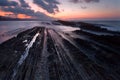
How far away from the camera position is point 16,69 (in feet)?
32.3

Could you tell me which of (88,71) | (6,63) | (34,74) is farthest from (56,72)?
(6,63)

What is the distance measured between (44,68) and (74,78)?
96.7 inches

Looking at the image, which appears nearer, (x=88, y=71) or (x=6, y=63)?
(x=88, y=71)

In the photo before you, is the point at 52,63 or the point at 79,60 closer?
the point at 52,63

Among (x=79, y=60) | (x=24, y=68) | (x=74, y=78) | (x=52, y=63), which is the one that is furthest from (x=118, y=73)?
(x=24, y=68)

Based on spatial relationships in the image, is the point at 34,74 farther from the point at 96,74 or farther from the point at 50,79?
the point at 96,74

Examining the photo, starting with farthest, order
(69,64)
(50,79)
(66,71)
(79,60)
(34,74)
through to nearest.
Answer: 1. (79,60)
2. (69,64)
3. (66,71)
4. (34,74)
5. (50,79)

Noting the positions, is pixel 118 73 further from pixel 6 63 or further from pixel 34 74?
pixel 6 63

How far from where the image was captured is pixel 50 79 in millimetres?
8195

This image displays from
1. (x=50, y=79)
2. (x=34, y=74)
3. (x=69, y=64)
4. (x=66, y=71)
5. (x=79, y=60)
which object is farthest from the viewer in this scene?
(x=79, y=60)

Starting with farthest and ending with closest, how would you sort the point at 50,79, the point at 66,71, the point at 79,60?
the point at 79,60
the point at 66,71
the point at 50,79

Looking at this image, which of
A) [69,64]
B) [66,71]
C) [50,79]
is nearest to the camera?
[50,79]

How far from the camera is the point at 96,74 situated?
8898mm

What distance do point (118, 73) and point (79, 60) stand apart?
346 cm
